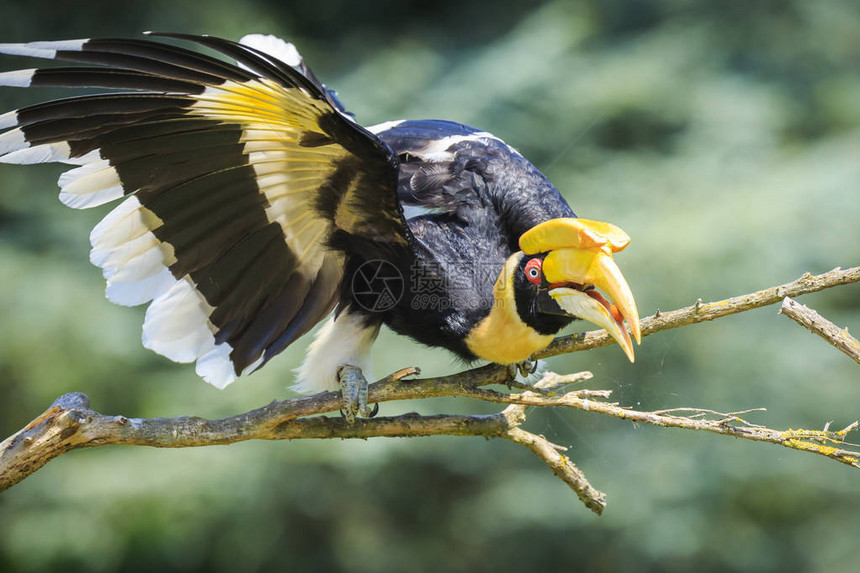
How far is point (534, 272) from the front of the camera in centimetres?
239

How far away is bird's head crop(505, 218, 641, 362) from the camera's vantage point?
2.13 m

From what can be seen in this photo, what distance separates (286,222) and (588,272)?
929mm

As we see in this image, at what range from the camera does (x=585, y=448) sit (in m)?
4.09

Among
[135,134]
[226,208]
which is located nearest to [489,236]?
[226,208]

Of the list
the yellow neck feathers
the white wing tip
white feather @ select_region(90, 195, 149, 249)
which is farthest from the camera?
the yellow neck feathers

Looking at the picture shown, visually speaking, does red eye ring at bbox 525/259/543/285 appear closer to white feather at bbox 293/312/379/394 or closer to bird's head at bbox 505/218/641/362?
bird's head at bbox 505/218/641/362

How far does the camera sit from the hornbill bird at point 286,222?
198cm

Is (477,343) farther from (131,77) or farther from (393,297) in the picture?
(131,77)

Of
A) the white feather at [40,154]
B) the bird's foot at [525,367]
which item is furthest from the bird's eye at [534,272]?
the white feather at [40,154]

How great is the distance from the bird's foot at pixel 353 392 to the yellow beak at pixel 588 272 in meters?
0.65

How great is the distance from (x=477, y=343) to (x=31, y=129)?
1.35 meters

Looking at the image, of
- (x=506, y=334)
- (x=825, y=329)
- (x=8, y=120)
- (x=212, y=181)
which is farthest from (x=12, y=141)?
(x=825, y=329)

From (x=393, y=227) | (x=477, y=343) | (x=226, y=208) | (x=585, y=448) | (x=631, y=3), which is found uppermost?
(x=631, y=3)

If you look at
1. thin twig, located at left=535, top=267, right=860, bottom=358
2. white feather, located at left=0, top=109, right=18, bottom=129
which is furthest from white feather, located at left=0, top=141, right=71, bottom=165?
thin twig, located at left=535, top=267, right=860, bottom=358
